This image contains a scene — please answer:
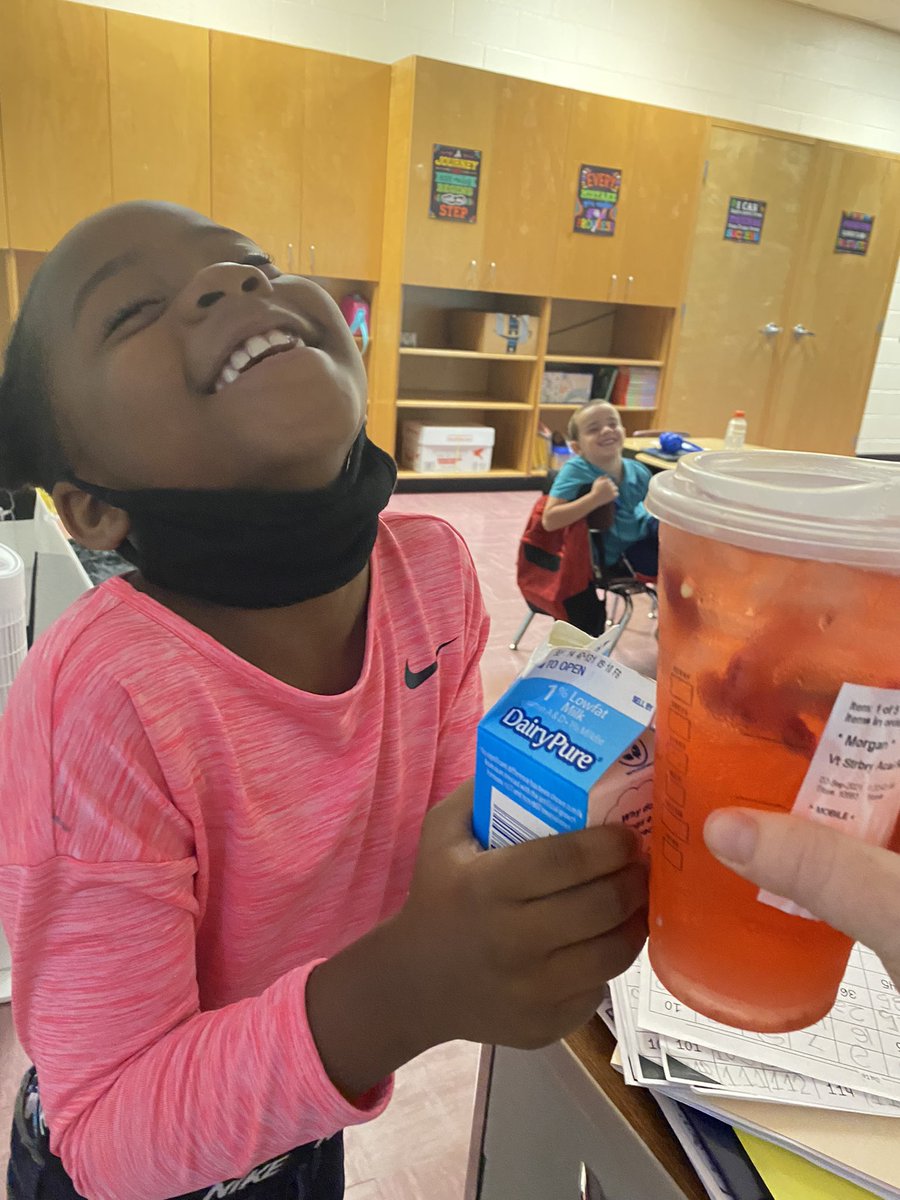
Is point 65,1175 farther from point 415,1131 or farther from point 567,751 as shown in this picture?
point 415,1131

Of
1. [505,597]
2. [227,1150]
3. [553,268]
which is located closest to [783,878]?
[227,1150]

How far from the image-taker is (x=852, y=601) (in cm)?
40

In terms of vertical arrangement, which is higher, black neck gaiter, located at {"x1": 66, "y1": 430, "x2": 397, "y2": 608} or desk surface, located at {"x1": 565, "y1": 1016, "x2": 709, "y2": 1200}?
black neck gaiter, located at {"x1": 66, "y1": 430, "x2": 397, "y2": 608}

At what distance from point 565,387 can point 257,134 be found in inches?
94.9

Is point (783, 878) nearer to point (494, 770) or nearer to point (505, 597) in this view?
point (494, 770)

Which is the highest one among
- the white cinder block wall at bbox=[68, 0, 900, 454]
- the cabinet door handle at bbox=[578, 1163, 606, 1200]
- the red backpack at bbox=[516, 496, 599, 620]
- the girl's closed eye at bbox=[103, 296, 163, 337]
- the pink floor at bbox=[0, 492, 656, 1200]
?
the white cinder block wall at bbox=[68, 0, 900, 454]

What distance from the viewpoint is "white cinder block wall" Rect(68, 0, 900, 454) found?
4703 mm

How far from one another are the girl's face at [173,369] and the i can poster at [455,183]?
469 centimetres

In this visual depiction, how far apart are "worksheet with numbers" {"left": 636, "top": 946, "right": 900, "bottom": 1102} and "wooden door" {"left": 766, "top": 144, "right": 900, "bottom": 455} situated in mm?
6463

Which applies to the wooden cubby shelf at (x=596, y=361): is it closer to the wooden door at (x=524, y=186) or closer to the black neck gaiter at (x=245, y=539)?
the wooden door at (x=524, y=186)

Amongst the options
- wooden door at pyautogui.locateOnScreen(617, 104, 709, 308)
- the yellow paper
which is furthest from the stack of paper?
wooden door at pyautogui.locateOnScreen(617, 104, 709, 308)

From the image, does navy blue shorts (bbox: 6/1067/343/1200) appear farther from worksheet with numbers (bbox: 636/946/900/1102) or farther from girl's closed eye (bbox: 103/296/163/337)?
girl's closed eye (bbox: 103/296/163/337)

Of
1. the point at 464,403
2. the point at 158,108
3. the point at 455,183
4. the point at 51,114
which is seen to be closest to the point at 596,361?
the point at 464,403

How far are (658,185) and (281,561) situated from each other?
18.7ft
